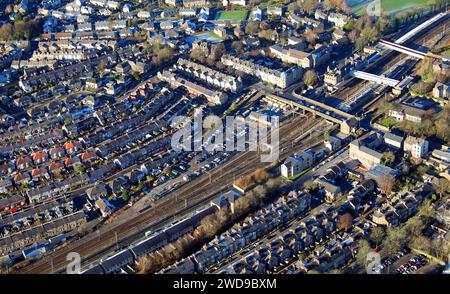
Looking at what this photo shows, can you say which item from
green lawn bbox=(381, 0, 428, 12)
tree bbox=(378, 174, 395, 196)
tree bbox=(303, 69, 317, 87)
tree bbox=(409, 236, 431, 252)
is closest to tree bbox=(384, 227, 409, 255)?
tree bbox=(409, 236, 431, 252)

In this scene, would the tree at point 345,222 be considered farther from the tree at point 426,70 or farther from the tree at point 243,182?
the tree at point 426,70

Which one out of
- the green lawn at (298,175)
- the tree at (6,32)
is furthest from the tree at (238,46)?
the tree at (6,32)

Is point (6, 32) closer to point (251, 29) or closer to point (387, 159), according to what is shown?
point (251, 29)

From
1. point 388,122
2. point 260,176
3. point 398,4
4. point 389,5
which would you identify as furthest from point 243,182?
point 398,4

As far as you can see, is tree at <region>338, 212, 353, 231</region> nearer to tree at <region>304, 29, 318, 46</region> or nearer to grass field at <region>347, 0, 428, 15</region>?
tree at <region>304, 29, 318, 46</region>

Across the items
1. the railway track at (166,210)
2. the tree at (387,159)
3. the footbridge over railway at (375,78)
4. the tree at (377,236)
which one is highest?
the footbridge over railway at (375,78)
